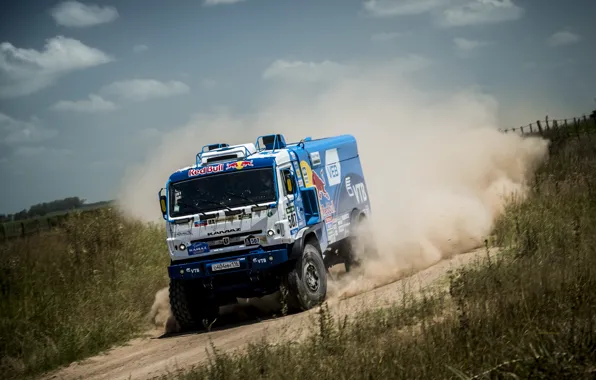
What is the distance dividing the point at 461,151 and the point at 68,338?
53.6 feet

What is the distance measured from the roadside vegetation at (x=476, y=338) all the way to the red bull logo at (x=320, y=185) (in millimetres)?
5265

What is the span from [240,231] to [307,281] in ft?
5.22

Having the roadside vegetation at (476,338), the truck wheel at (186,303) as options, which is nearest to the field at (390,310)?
the roadside vegetation at (476,338)

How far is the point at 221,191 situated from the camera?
13.8 meters

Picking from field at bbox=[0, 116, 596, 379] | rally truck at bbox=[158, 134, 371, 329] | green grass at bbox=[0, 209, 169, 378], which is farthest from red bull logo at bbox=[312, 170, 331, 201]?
green grass at bbox=[0, 209, 169, 378]

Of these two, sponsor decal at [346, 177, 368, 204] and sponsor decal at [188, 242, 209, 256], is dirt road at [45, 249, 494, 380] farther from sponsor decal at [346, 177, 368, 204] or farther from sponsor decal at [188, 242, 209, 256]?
sponsor decal at [346, 177, 368, 204]

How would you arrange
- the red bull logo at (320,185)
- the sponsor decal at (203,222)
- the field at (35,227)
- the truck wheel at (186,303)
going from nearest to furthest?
the sponsor decal at (203,222), the truck wheel at (186,303), the red bull logo at (320,185), the field at (35,227)

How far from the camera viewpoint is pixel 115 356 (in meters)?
12.8

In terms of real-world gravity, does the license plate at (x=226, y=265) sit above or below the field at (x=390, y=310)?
above

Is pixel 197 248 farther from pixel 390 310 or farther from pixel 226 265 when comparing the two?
pixel 390 310

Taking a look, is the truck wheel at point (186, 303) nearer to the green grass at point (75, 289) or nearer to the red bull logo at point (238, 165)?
the green grass at point (75, 289)

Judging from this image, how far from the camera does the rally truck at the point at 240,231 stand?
1342 cm

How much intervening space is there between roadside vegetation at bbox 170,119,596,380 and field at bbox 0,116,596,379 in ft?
0.07

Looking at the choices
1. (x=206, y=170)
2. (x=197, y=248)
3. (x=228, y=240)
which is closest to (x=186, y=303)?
(x=197, y=248)
